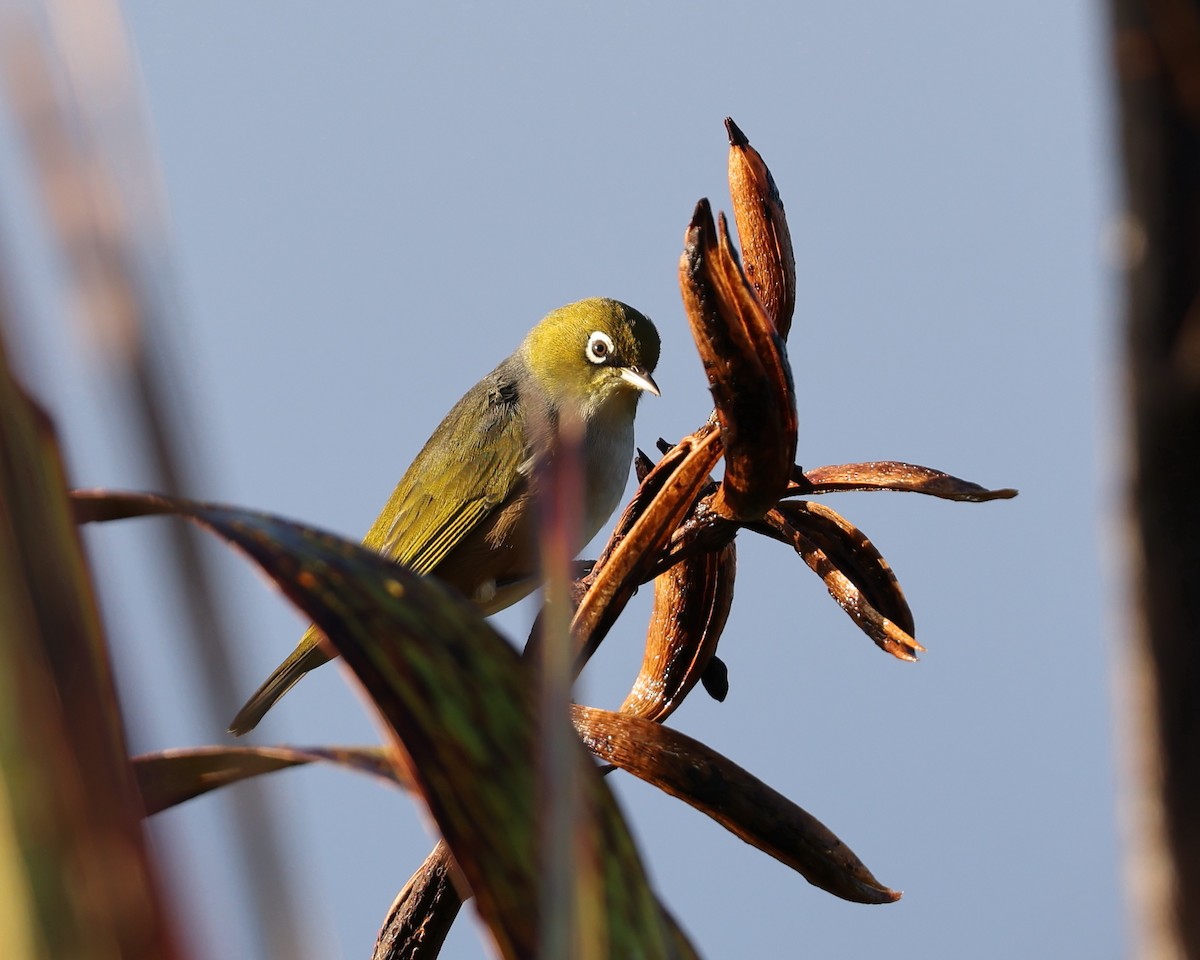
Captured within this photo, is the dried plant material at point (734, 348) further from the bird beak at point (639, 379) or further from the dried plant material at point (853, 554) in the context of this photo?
the bird beak at point (639, 379)

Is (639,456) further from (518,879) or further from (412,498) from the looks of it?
(412,498)

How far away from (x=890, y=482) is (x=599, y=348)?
4174mm

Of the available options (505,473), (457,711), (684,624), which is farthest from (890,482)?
(505,473)

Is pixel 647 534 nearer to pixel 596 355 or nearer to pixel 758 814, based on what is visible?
pixel 758 814

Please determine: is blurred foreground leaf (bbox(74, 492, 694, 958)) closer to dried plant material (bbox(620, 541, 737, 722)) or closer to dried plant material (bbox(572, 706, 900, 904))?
dried plant material (bbox(572, 706, 900, 904))

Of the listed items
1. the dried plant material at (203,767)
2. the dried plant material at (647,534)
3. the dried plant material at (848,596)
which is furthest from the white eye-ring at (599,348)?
the dried plant material at (203,767)

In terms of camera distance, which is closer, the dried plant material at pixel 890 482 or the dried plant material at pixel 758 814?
the dried plant material at pixel 758 814

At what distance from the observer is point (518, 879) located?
79 cm

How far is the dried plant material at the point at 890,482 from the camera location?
1.56 m

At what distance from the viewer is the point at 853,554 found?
174 centimetres

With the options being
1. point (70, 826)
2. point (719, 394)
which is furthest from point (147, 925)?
point (719, 394)

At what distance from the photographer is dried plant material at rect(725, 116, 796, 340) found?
60.3 inches

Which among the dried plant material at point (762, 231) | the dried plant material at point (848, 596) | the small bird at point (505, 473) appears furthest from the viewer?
the small bird at point (505, 473)

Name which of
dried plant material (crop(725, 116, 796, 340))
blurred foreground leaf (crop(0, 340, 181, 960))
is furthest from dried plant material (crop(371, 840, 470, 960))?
blurred foreground leaf (crop(0, 340, 181, 960))
